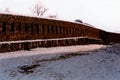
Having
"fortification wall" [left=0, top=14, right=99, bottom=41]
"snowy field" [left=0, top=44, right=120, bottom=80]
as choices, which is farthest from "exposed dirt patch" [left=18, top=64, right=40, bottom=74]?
"fortification wall" [left=0, top=14, right=99, bottom=41]

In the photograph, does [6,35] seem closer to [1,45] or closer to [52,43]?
[1,45]

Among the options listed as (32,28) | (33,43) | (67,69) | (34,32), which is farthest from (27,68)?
(34,32)

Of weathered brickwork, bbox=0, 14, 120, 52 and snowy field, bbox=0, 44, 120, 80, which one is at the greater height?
weathered brickwork, bbox=0, 14, 120, 52

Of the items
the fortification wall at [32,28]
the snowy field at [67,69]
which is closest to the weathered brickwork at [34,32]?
the fortification wall at [32,28]

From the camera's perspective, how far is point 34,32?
128ft

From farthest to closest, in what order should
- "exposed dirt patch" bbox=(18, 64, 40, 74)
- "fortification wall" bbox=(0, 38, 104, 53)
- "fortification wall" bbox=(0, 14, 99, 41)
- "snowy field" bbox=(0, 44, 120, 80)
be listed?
"fortification wall" bbox=(0, 14, 99, 41)
"fortification wall" bbox=(0, 38, 104, 53)
"exposed dirt patch" bbox=(18, 64, 40, 74)
"snowy field" bbox=(0, 44, 120, 80)

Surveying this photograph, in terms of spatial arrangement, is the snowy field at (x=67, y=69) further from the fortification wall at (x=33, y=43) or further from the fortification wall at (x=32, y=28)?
the fortification wall at (x=32, y=28)

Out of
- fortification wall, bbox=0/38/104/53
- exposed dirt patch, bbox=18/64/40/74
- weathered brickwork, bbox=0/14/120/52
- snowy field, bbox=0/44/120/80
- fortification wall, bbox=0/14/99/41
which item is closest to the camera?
snowy field, bbox=0/44/120/80

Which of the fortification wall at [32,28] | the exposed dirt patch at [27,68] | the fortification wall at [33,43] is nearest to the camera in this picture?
the exposed dirt patch at [27,68]

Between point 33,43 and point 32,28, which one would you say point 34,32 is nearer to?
point 32,28

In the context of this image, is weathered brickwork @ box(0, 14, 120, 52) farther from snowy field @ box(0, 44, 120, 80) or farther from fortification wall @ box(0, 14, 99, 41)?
snowy field @ box(0, 44, 120, 80)

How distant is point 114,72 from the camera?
59.8ft

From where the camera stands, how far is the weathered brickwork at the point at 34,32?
107ft

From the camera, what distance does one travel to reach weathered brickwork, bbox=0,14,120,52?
3260 centimetres
